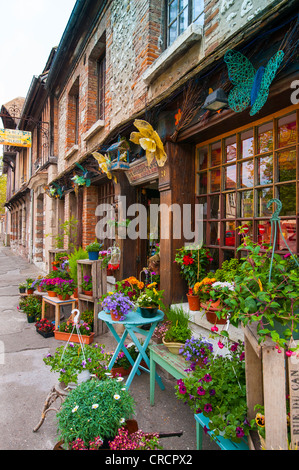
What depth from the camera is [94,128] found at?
661cm

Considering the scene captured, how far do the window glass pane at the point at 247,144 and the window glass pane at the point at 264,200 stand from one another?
422 mm

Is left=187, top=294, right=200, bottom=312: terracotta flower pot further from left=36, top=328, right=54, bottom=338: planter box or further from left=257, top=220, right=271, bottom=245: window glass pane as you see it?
left=36, top=328, right=54, bottom=338: planter box

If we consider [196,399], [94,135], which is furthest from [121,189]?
[196,399]

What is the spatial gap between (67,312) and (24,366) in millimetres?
2449

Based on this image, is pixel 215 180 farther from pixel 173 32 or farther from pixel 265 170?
pixel 173 32

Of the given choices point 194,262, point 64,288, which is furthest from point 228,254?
point 64,288

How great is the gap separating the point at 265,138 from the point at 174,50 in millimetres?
1888

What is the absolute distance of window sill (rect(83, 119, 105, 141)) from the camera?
252 inches

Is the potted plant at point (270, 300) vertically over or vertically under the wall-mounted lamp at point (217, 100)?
under

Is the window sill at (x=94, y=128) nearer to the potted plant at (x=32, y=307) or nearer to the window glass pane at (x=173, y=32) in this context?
the window glass pane at (x=173, y=32)

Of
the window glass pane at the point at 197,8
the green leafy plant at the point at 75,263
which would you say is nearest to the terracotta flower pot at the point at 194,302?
the green leafy plant at the point at 75,263

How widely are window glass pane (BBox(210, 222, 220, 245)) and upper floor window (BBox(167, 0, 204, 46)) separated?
2.60 metres

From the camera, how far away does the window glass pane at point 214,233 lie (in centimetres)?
351

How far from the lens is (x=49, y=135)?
10.8 metres
